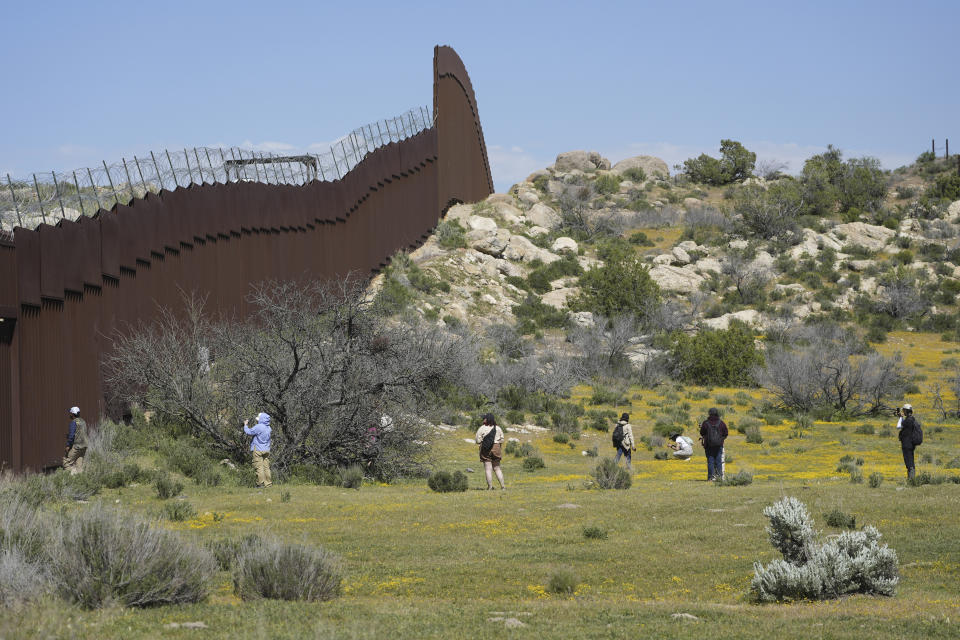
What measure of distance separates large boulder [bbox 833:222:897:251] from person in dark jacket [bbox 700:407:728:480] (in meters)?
49.1

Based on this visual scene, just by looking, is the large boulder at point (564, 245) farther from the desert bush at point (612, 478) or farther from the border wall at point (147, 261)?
the desert bush at point (612, 478)

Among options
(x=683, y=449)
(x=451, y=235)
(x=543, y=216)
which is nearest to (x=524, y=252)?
(x=451, y=235)

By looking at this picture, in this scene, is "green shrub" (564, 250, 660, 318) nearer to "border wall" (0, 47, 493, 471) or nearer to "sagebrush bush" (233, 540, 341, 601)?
"border wall" (0, 47, 493, 471)

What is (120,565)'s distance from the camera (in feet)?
27.7

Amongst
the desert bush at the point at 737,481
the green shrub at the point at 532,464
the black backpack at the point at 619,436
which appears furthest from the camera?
the green shrub at the point at 532,464

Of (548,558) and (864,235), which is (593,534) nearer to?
(548,558)

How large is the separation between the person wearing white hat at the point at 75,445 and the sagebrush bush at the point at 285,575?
11.1 metres

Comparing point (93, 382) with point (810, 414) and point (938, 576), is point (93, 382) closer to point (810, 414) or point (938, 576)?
point (938, 576)

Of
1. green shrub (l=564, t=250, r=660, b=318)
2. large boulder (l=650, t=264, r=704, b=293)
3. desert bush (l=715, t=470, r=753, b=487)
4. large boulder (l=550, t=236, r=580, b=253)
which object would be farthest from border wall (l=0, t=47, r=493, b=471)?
large boulder (l=650, t=264, r=704, b=293)

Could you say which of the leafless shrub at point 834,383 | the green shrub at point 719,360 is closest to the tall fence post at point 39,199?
the leafless shrub at point 834,383

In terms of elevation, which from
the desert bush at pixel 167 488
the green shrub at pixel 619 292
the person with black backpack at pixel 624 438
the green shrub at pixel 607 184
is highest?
the green shrub at pixel 607 184

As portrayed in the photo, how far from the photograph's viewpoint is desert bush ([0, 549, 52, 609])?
302 inches

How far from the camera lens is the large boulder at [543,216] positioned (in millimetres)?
68250

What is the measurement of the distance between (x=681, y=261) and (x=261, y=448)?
4701cm
